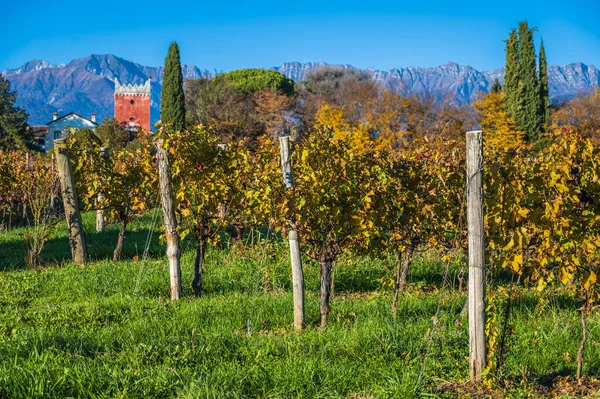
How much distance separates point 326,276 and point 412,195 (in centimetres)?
124

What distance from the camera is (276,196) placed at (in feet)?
17.7

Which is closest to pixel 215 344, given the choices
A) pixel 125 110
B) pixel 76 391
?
pixel 76 391

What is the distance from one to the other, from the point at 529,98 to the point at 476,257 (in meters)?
→ 40.1

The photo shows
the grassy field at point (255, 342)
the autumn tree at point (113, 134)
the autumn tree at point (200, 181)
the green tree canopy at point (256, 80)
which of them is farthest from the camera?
the green tree canopy at point (256, 80)

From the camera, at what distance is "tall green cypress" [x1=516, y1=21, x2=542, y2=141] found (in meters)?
40.5

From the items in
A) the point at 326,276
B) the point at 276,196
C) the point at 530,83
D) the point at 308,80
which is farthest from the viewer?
the point at 308,80

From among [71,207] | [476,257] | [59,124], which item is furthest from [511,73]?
[59,124]

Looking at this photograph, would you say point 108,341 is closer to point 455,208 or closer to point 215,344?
point 215,344

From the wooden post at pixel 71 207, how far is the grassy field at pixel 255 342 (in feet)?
4.33

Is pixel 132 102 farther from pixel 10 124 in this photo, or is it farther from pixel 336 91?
pixel 10 124

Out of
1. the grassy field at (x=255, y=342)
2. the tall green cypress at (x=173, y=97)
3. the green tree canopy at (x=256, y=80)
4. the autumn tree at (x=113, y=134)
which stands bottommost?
the grassy field at (x=255, y=342)

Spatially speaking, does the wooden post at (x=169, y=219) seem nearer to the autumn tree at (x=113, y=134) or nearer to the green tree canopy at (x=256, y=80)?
the autumn tree at (x=113, y=134)

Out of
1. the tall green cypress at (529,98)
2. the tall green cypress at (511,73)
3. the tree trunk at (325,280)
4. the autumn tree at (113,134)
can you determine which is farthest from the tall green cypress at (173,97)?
the tree trunk at (325,280)

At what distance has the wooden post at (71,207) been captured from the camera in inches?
356
